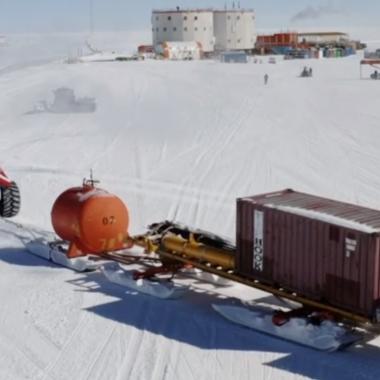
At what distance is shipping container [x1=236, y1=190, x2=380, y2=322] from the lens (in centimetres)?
1149

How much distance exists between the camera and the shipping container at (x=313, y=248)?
1149cm

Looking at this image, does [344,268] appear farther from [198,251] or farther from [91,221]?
[91,221]

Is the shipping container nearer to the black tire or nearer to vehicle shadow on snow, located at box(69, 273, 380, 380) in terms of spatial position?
vehicle shadow on snow, located at box(69, 273, 380, 380)

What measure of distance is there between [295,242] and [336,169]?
45.0 feet

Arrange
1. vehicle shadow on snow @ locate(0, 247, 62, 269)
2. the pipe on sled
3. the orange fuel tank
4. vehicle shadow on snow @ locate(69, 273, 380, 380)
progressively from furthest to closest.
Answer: vehicle shadow on snow @ locate(0, 247, 62, 269)
the orange fuel tank
the pipe on sled
vehicle shadow on snow @ locate(69, 273, 380, 380)

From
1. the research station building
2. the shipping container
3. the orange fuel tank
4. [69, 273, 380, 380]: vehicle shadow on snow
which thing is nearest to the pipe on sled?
the shipping container

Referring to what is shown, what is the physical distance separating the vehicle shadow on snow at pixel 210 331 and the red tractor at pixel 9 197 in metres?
2.56

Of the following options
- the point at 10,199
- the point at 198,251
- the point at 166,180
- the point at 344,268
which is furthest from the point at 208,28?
the point at 344,268

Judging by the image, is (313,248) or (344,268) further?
(313,248)

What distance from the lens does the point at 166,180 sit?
24375 millimetres

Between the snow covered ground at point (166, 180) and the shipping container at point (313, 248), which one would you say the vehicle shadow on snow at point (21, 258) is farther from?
the shipping container at point (313, 248)

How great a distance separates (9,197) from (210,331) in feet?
20.4

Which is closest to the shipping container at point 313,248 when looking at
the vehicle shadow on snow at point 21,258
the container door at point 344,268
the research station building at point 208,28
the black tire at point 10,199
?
the container door at point 344,268

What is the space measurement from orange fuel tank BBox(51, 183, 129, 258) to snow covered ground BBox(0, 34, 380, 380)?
0.62m
